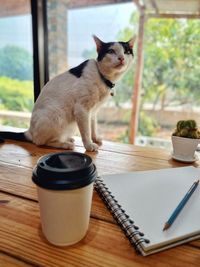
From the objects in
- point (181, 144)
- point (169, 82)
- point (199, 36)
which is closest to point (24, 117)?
point (181, 144)

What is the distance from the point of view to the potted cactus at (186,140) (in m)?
0.71

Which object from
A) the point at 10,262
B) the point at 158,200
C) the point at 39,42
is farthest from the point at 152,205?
the point at 39,42

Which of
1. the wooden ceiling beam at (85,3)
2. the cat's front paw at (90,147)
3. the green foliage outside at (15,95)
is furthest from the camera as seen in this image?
the wooden ceiling beam at (85,3)

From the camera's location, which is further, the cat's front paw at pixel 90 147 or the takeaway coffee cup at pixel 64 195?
the cat's front paw at pixel 90 147

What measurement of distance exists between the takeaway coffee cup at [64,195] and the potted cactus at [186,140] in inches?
18.5

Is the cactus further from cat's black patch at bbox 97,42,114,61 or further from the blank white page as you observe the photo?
cat's black patch at bbox 97,42,114,61

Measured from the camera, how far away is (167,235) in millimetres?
345

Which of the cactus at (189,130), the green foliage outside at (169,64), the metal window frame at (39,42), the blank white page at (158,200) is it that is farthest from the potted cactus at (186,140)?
the green foliage outside at (169,64)

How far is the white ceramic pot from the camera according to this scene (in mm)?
712

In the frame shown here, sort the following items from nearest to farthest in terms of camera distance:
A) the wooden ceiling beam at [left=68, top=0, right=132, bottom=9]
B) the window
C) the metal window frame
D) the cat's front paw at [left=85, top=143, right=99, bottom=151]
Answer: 1. the cat's front paw at [left=85, top=143, right=99, bottom=151]
2. the metal window frame
3. the window
4. the wooden ceiling beam at [left=68, top=0, right=132, bottom=9]

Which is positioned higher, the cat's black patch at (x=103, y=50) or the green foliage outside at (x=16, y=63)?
the cat's black patch at (x=103, y=50)

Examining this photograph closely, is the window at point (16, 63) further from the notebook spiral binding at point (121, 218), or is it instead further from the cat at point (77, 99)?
the notebook spiral binding at point (121, 218)

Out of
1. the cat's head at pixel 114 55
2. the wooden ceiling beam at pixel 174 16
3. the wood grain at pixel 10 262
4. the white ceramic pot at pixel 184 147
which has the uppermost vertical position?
the wooden ceiling beam at pixel 174 16

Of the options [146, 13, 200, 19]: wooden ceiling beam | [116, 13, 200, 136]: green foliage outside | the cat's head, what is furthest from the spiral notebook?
[146, 13, 200, 19]: wooden ceiling beam
